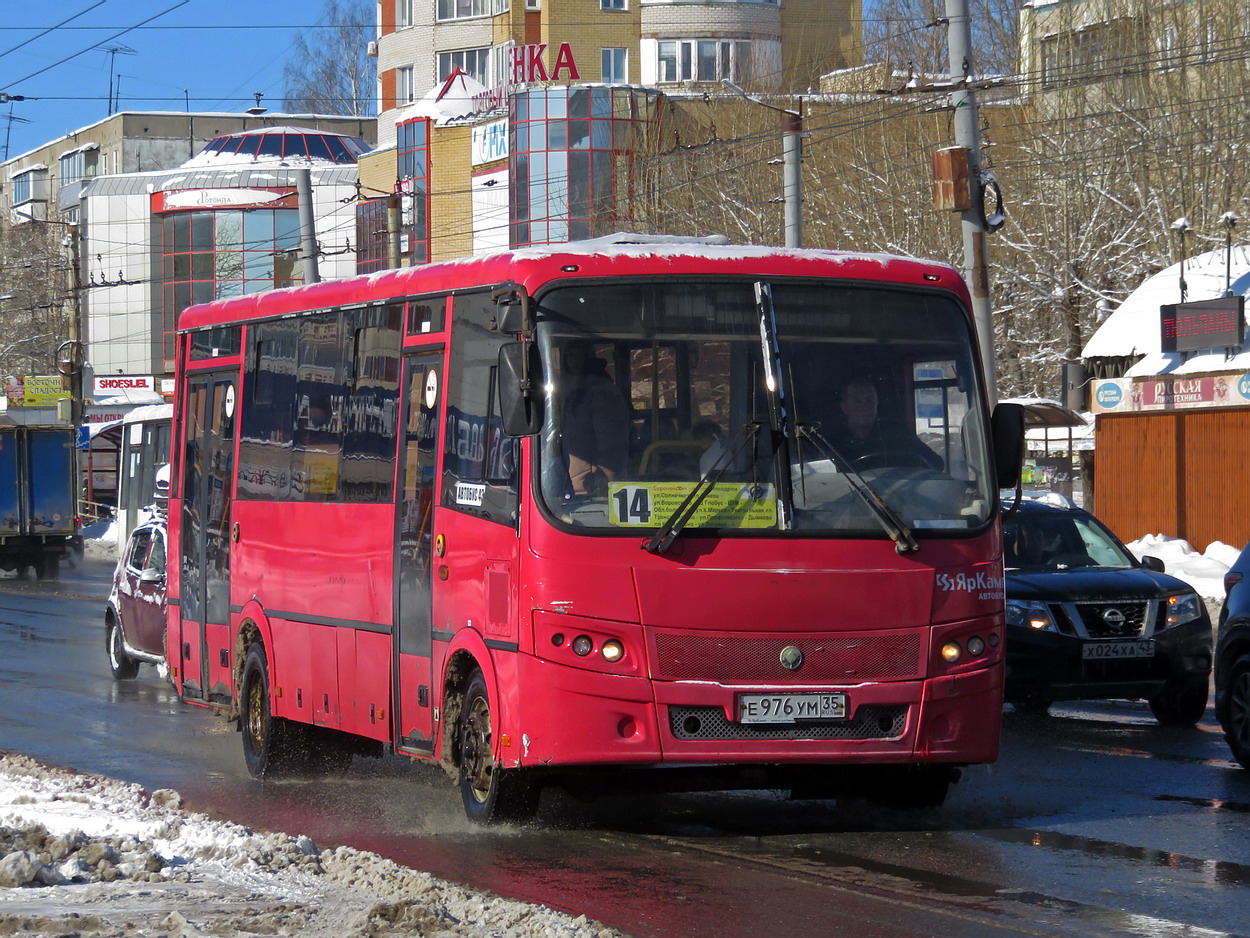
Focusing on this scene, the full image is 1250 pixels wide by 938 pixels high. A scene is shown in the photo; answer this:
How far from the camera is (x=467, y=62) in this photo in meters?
86.8

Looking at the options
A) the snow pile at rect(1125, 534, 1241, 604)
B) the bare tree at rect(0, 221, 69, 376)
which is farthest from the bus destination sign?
the bare tree at rect(0, 221, 69, 376)

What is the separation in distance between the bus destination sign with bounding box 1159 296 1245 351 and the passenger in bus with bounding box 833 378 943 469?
72.0 ft

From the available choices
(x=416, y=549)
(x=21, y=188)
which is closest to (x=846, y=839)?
(x=416, y=549)

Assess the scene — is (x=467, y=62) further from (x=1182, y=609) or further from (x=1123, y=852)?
(x=1123, y=852)

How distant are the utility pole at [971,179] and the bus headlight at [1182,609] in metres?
5.89

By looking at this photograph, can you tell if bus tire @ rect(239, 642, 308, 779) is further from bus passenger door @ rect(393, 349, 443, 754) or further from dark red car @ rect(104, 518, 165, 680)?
dark red car @ rect(104, 518, 165, 680)

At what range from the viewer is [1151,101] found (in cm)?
4522

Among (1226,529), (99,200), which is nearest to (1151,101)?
(1226,529)

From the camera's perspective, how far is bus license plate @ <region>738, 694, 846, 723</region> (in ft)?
29.0

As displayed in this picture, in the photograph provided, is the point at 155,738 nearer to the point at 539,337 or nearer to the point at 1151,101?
the point at 539,337

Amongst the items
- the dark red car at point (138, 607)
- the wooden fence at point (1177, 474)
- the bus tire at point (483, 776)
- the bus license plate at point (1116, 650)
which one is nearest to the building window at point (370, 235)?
the wooden fence at point (1177, 474)

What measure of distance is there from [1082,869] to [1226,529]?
22.0m

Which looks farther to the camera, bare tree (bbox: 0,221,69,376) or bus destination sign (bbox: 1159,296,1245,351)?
bare tree (bbox: 0,221,69,376)

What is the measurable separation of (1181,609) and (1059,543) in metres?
1.33
